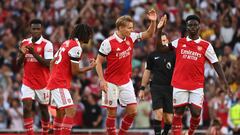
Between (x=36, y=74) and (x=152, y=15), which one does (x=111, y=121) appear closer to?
(x=36, y=74)

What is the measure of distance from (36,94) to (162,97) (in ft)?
9.62

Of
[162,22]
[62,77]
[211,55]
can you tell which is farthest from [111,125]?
[211,55]

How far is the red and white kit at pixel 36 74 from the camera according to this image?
69.8 ft

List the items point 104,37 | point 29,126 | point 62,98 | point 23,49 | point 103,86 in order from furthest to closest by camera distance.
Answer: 1. point 104,37
2. point 29,126
3. point 23,49
4. point 103,86
5. point 62,98

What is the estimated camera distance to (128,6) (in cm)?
3372

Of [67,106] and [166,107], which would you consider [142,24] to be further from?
[67,106]

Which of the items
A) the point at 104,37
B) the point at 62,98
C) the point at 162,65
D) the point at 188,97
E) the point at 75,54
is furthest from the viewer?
the point at 104,37

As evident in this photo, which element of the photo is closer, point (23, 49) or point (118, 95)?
point (118, 95)

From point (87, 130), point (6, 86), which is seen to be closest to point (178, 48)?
point (87, 130)

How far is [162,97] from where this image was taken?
21.9 m

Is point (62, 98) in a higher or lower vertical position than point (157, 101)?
higher

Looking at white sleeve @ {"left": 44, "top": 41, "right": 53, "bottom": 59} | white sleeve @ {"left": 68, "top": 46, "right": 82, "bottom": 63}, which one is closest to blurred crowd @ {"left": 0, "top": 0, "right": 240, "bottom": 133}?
white sleeve @ {"left": 44, "top": 41, "right": 53, "bottom": 59}

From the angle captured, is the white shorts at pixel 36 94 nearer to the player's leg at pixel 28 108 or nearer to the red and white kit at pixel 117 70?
the player's leg at pixel 28 108

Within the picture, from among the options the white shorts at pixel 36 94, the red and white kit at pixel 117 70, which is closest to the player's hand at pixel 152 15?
the red and white kit at pixel 117 70
